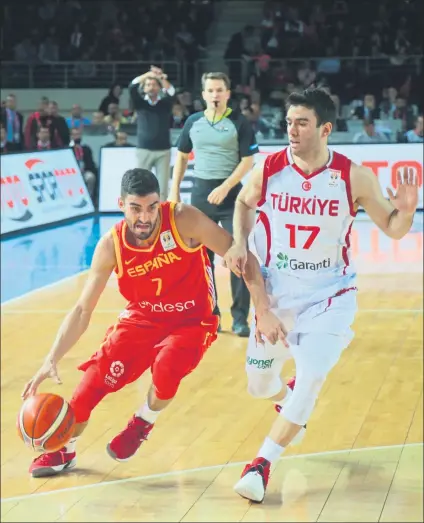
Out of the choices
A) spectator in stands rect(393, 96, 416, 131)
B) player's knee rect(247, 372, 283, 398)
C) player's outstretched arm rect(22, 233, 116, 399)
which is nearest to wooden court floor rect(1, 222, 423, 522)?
spectator in stands rect(393, 96, 416, 131)

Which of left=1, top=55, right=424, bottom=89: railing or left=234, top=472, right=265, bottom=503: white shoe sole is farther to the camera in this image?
left=1, top=55, right=424, bottom=89: railing

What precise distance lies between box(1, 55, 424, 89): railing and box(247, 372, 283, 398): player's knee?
295cm

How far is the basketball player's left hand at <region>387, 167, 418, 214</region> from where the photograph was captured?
3727mm

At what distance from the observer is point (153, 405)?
211 inches

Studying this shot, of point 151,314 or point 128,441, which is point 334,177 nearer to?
point 151,314

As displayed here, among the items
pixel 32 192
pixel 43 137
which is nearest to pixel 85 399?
pixel 43 137

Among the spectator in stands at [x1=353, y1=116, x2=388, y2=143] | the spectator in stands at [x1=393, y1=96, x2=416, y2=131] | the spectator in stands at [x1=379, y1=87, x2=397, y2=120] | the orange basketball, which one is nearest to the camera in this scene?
the orange basketball

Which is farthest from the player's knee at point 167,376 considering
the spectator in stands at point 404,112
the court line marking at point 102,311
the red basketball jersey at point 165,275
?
the court line marking at point 102,311

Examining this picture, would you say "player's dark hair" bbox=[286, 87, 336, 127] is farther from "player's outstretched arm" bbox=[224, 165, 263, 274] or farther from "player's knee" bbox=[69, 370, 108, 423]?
"player's knee" bbox=[69, 370, 108, 423]

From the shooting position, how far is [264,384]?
621cm

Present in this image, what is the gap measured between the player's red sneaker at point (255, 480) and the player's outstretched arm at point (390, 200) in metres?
1.47

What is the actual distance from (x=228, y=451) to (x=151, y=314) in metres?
9.75

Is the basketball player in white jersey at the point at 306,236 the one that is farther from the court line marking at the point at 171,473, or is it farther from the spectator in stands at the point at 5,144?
the spectator in stands at the point at 5,144

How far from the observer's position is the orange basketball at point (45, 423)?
13.3ft
